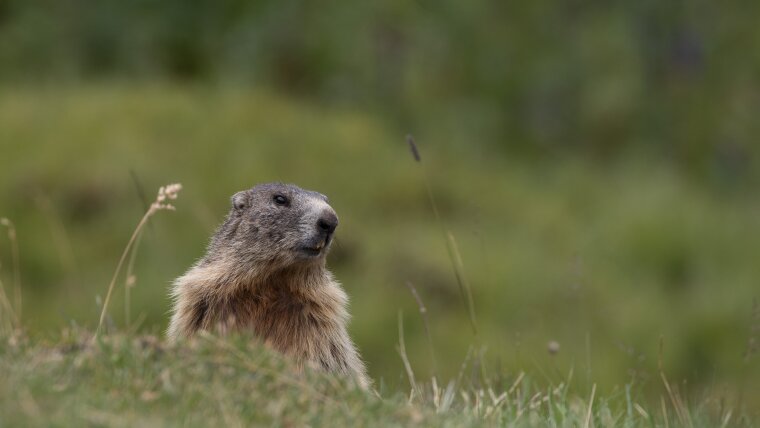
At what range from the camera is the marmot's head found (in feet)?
23.2

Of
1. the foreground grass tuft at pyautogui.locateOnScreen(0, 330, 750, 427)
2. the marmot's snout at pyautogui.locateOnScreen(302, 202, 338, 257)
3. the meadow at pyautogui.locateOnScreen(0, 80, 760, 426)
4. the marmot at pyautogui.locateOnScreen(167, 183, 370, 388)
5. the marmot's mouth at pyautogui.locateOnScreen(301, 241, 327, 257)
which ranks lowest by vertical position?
the meadow at pyautogui.locateOnScreen(0, 80, 760, 426)

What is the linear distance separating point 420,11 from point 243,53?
7.54 feet

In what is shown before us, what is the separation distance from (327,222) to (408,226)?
338 inches

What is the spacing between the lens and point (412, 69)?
16.9m

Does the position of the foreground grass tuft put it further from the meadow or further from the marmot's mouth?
the meadow

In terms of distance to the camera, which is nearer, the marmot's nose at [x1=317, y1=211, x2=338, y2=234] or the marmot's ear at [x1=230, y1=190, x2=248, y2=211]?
the marmot's nose at [x1=317, y1=211, x2=338, y2=234]

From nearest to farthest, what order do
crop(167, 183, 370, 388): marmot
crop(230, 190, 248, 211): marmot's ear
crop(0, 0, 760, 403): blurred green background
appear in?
crop(167, 183, 370, 388): marmot < crop(230, 190, 248, 211): marmot's ear < crop(0, 0, 760, 403): blurred green background

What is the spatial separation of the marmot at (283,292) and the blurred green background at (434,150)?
6233 millimetres

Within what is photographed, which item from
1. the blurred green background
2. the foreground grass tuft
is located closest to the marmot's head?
the foreground grass tuft

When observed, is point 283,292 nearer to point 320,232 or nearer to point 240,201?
point 320,232

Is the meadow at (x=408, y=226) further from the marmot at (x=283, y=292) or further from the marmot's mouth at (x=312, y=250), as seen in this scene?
the marmot's mouth at (x=312, y=250)

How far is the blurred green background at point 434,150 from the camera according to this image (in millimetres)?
14531

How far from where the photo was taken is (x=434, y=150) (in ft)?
55.2

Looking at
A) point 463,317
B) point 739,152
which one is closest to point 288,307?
point 463,317
